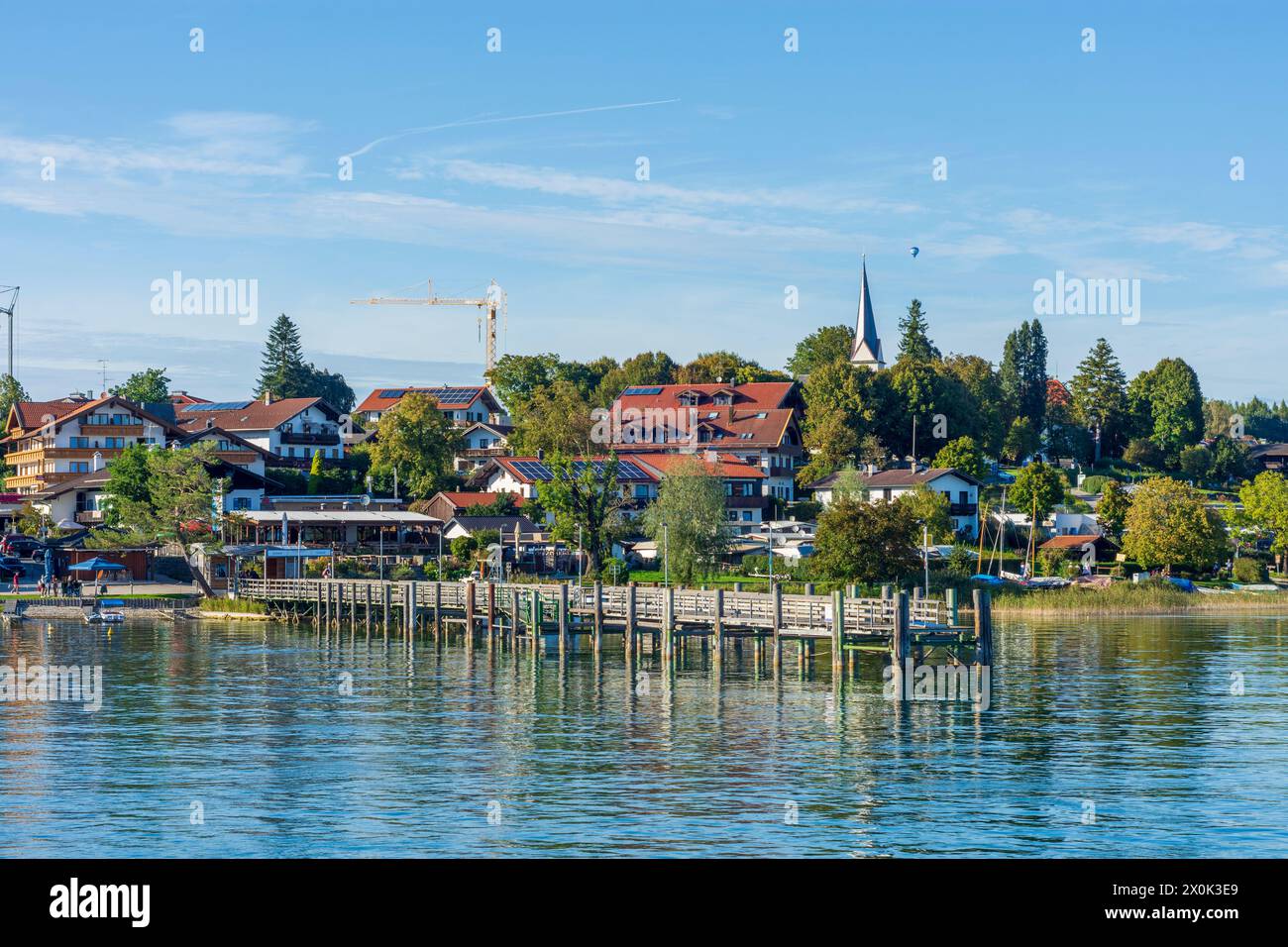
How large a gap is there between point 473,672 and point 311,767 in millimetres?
22031

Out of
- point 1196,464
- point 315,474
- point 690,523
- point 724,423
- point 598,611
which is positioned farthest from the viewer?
point 1196,464

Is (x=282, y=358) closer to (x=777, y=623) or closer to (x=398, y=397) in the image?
(x=398, y=397)

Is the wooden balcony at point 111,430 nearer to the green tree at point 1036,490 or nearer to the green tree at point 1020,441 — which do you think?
the green tree at point 1036,490

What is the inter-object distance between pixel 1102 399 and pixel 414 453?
83982 mm

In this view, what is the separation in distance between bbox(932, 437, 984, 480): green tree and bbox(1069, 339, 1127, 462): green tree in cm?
4234

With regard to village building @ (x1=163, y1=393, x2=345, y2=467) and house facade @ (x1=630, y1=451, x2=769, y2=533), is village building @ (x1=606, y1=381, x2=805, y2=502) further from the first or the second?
village building @ (x1=163, y1=393, x2=345, y2=467)

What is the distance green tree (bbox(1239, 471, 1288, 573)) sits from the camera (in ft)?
374

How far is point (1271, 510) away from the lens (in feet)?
377

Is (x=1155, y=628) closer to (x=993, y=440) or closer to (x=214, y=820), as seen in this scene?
(x=214, y=820)

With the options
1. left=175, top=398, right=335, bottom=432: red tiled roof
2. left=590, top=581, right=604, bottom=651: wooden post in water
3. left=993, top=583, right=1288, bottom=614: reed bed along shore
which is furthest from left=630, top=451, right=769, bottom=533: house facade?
left=590, top=581, right=604, bottom=651: wooden post in water

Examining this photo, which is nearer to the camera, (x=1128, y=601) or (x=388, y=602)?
(x=388, y=602)

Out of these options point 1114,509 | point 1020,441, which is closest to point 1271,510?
point 1114,509

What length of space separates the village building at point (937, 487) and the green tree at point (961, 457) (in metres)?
5.16
